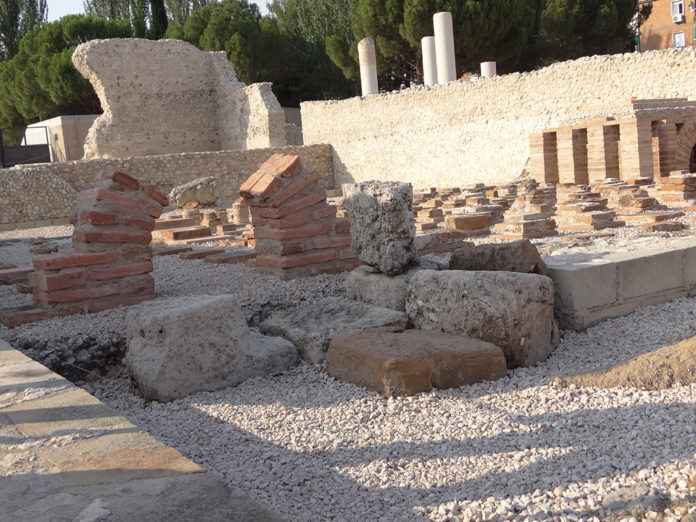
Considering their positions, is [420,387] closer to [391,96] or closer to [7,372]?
[7,372]

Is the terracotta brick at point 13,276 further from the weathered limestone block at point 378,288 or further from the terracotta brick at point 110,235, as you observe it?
the weathered limestone block at point 378,288

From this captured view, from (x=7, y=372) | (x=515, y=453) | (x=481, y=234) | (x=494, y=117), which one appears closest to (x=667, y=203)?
(x=481, y=234)

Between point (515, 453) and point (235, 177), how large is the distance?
18820 millimetres

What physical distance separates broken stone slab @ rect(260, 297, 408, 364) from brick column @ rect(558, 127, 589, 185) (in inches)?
369

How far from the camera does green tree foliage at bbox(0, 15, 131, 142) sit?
33781 mm

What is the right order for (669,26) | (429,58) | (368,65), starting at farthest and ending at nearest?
(669,26) → (368,65) → (429,58)

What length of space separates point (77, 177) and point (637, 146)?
42.5 ft

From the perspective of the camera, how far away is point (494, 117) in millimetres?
19766

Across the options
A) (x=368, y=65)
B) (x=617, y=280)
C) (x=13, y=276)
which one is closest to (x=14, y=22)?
(x=368, y=65)

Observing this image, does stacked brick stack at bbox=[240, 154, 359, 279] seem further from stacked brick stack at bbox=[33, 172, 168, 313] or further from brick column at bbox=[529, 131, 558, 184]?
brick column at bbox=[529, 131, 558, 184]

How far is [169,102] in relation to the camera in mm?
26125

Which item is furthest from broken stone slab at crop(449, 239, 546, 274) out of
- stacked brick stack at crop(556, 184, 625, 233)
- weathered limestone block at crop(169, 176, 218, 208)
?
weathered limestone block at crop(169, 176, 218, 208)

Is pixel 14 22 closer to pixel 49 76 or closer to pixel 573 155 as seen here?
pixel 49 76

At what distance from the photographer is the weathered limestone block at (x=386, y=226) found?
5.55 meters
